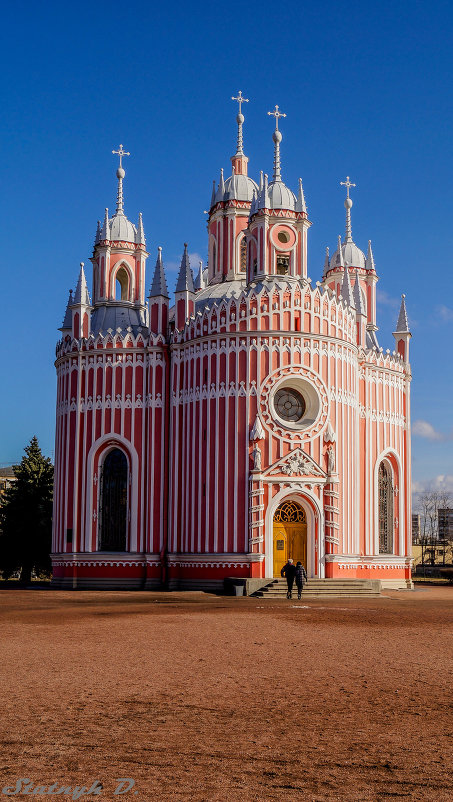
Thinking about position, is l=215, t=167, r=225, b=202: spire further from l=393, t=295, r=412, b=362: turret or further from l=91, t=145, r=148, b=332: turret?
l=393, t=295, r=412, b=362: turret

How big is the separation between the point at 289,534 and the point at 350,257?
21921 millimetres

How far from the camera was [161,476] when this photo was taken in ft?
153

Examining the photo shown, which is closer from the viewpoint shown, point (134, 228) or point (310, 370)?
point (310, 370)

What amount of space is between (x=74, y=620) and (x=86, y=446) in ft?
73.8

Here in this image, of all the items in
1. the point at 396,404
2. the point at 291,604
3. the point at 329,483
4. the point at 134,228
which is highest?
the point at 134,228

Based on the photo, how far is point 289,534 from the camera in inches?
1721

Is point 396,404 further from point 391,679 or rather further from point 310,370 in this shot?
point 391,679

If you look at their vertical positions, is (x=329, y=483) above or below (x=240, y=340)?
below

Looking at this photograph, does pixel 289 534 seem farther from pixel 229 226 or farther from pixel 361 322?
pixel 229 226

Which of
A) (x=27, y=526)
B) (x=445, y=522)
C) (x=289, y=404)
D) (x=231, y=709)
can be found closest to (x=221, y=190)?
(x=289, y=404)

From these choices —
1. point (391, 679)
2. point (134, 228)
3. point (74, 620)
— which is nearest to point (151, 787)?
point (391, 679)

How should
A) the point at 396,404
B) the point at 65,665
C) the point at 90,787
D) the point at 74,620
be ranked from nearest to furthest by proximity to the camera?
the point at 90,787 → the point at 65,665 → the point at 74,620 → the point at 396,404

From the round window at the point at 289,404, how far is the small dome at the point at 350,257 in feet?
52.5

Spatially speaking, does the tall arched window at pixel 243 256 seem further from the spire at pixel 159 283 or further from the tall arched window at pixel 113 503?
the tall arched window at pixel 113 503
